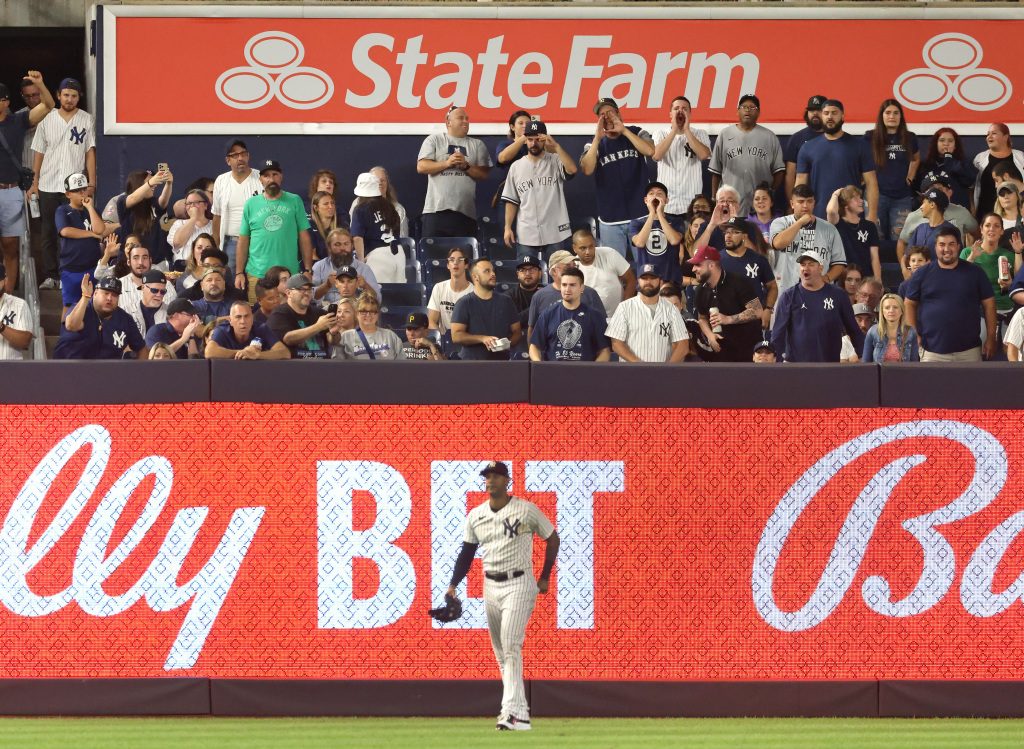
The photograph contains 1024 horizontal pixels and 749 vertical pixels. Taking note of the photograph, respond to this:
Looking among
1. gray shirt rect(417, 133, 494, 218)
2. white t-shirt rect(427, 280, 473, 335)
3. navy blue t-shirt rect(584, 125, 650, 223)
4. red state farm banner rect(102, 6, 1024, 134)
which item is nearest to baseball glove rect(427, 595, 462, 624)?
white t-shirt rect(427, 280, 473, 335)

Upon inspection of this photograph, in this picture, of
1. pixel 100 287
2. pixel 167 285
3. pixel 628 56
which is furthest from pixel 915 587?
pixel 628 56

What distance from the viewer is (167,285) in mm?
15070

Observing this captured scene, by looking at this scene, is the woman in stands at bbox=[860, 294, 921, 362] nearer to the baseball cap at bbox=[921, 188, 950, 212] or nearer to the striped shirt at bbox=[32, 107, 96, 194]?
the baseball cap at bbox=[921, 188, 950, 212]

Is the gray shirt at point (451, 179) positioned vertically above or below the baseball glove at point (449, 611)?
above

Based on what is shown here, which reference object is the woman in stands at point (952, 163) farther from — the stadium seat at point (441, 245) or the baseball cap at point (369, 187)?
the baseball cap at point (369, 187)

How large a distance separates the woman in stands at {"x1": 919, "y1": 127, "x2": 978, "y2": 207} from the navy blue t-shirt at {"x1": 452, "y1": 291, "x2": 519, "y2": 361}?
6.30 meters

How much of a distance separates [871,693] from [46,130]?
38.1ft

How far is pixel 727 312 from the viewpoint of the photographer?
1436 cm

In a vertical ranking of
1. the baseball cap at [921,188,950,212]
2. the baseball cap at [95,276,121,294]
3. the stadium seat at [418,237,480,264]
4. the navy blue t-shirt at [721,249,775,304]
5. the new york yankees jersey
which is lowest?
the new york yankees jersey

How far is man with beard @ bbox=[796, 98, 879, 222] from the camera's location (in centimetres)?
1723

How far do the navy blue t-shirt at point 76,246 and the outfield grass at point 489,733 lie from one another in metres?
6.31

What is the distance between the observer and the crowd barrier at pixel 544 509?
36.1ft

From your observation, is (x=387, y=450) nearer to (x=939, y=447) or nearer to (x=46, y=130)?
(x=939, y=447)

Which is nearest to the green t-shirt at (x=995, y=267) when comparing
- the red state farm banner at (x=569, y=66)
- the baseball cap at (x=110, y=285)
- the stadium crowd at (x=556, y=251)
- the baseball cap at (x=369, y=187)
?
the stadium crowd at (x=556, y=251)
